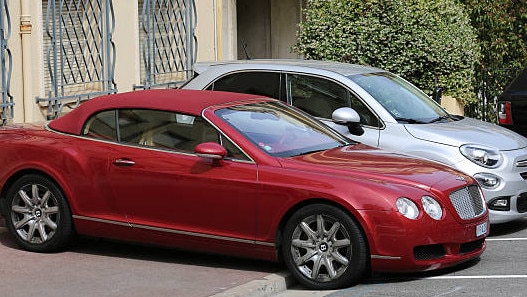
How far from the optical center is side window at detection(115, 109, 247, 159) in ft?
31.3

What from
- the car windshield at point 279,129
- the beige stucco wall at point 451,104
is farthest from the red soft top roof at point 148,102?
the beige stucco wall at point 451,104

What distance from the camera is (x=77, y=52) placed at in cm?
1595

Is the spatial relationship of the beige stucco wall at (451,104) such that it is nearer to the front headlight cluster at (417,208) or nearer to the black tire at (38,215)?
the front headlight cluster at (417,208)

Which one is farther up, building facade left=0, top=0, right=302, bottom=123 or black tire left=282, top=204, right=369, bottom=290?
building facade left=0, top=0, right=302, bottom=123

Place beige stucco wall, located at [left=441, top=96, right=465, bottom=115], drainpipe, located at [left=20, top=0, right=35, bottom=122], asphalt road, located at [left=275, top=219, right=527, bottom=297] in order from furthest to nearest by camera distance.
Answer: beige stucco wall, located at [left=441, top=96, right=465, bottom=115], drainpipe, located at [left=20, top=0, right=35, bottom=122], asphalt road, located at [left=275, top=219, right=527, bottom=297]

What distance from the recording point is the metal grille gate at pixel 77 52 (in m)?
15.0

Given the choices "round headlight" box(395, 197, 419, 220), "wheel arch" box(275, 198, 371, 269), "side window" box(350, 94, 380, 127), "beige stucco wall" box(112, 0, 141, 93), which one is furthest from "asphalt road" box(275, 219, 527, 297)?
"beige stucco wall" box(112, 0, 141, 93)

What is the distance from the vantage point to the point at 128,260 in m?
9.84

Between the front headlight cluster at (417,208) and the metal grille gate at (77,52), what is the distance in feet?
23.0

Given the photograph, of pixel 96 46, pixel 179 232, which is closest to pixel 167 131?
pixel 179 232

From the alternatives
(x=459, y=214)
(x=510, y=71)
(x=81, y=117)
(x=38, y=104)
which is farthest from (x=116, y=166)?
(x=510, y=71)

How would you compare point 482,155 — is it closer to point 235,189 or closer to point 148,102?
point 235,189

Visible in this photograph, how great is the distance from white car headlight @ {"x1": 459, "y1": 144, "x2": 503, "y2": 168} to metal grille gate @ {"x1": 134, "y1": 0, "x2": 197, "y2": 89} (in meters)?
7.14

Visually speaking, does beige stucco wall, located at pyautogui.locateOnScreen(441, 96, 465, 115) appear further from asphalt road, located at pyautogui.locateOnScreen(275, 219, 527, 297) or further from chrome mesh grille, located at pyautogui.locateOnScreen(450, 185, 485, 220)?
chrome mesh grille, located at pyautogui.locateOnScreen(450, 185, 485, 220)
